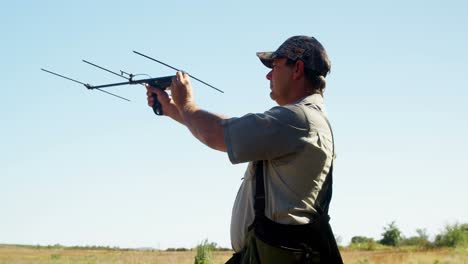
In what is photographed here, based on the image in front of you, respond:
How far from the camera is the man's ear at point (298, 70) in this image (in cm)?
454

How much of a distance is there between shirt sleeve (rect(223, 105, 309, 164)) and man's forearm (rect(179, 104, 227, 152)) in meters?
0.07

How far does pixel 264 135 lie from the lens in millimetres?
4016

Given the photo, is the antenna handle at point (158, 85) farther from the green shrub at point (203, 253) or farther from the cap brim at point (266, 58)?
the green shrub at point (203, 253)

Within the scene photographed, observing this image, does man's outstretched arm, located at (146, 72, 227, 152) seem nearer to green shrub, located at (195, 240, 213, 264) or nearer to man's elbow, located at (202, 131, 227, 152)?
man's elbow, located at (202, 131, 227, 152)

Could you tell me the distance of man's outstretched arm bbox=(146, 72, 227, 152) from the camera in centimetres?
419

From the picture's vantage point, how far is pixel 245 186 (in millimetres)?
4312

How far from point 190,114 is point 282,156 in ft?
2.35

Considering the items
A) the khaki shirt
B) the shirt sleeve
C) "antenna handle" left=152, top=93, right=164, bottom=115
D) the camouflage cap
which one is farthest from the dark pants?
"antenna handle" left=152, top=93, right=164, bottom=115

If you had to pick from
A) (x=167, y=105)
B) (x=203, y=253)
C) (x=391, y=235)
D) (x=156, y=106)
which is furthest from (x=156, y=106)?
(x=391, y=235)

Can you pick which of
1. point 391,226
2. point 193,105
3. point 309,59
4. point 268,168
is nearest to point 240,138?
point 268,168

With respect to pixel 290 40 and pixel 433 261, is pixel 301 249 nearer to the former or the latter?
pixel 290 40

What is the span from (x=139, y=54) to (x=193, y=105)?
104 centimetres

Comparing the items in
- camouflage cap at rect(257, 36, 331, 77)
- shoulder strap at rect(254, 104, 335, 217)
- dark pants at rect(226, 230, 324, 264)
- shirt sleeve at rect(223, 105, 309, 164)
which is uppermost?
camouflage cap at rect(257, 36, 331, 77)

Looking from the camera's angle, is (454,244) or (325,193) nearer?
(325,193)
